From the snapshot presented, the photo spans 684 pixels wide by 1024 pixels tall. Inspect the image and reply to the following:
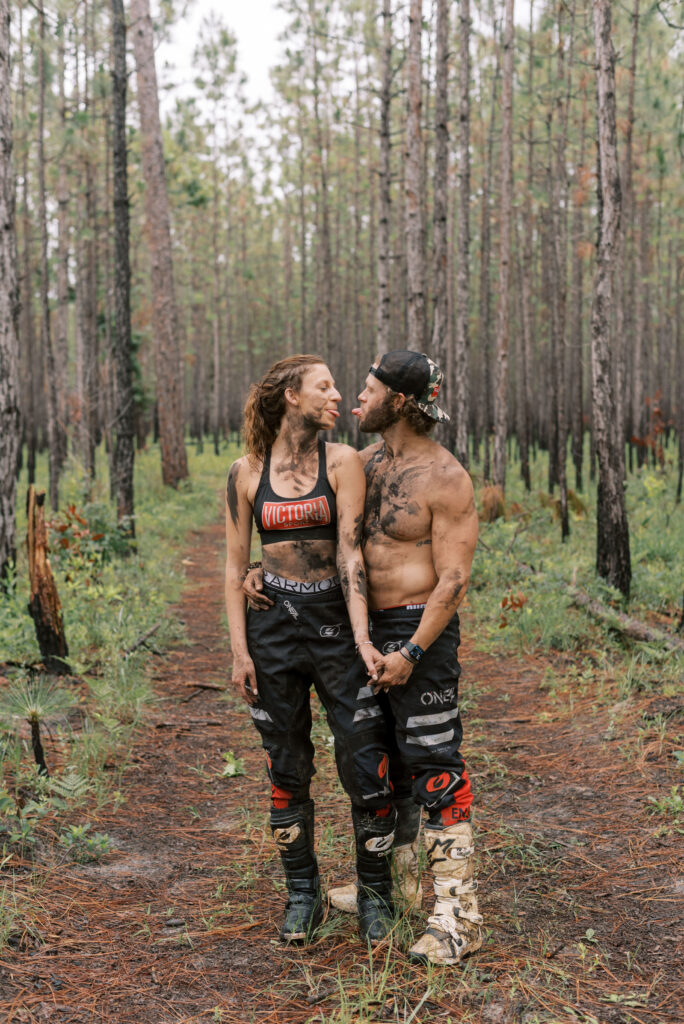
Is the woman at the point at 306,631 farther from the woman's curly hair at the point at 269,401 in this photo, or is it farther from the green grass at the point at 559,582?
the green grass at the point at 559,582

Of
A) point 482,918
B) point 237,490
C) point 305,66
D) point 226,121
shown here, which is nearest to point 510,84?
point 237,490

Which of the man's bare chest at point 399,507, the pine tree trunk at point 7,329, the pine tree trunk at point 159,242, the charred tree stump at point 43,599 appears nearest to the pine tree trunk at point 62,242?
the pine tree trunk at point 159,242

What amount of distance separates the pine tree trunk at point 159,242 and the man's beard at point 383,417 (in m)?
13.8

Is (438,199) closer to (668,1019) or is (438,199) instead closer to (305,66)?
(668,1019)

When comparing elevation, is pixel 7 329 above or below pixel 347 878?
above

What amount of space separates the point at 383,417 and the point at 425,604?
27.5 inches

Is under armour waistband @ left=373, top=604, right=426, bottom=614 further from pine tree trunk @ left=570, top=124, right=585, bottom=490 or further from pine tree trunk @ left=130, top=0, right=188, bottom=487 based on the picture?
pine tree trunk @ left=130, top=0, right=188, bottom=487

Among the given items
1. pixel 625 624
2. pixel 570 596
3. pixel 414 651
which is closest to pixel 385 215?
pixel 570 596

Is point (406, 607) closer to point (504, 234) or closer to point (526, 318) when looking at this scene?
point (504, 234)

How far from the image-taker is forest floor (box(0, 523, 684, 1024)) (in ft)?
8.45

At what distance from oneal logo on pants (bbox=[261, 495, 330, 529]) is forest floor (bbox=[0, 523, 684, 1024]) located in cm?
147

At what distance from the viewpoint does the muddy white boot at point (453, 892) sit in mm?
2777

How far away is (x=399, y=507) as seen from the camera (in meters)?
2.96

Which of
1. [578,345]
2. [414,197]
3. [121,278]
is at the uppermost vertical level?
[414,197]
